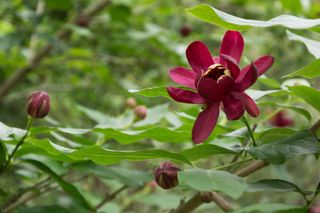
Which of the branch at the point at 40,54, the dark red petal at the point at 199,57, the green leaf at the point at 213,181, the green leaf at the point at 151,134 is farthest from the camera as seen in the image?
the branch at the point at 40,54

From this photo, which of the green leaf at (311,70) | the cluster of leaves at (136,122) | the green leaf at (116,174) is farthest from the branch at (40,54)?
the green leaf at (311,70)

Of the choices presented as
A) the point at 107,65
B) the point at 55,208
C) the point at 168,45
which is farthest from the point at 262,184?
the point at 107,65

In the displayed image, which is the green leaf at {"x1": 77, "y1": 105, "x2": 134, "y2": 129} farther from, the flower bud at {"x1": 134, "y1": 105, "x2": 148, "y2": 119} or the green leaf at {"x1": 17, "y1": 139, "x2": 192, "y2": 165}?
the green leaf at {"x1": 17, "y1": 139, "x2": 192, "y2": 165}

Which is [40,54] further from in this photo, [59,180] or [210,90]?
[210,90]

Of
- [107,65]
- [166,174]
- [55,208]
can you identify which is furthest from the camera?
[107,65]

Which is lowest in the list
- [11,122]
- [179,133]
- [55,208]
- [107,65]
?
[11,122]

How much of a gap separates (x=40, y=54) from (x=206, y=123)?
5.50ft

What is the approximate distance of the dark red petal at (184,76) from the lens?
2.54ft

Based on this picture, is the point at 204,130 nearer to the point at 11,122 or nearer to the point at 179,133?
the point at 179,133

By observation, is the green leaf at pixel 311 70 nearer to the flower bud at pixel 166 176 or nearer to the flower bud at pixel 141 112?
the flower bud at pixel 166 176

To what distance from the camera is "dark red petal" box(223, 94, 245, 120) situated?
733 millimetres

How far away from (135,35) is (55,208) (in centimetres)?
132

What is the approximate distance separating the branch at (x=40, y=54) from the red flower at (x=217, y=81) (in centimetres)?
156

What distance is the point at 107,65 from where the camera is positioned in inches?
97.7
